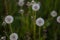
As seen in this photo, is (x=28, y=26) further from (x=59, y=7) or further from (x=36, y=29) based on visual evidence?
(x=59, y=7)

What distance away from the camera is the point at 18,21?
48.4 inches

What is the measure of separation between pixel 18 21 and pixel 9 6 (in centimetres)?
14

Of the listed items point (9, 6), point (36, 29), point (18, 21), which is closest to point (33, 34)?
point (36, 29)

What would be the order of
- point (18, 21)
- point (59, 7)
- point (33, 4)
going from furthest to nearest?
point (59, 7) → point (18, 21) → point (33, 4)

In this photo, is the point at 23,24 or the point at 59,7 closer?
the point at 23,24

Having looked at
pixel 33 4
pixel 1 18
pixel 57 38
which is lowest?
pixel 57 38

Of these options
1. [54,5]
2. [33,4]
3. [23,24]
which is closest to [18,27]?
[23,24]

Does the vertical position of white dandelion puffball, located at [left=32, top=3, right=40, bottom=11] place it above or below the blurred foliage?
above

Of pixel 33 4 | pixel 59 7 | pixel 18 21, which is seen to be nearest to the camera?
pixel 33 4

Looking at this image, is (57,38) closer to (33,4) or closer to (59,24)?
(59,24)

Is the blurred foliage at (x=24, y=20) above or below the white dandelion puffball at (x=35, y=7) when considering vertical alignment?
below

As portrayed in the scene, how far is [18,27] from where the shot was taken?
1187mm

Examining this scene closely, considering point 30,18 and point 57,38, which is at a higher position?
point 30,18

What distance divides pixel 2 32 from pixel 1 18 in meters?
0.10
